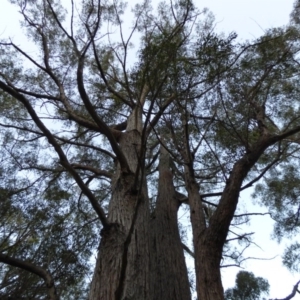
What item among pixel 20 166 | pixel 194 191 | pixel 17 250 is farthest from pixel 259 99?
pixel 17 250

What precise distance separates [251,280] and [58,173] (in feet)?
13.1

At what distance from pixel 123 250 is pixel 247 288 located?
512cm

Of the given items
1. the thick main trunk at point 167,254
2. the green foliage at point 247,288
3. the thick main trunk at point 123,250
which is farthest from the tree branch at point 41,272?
the green foliage at point 247,288

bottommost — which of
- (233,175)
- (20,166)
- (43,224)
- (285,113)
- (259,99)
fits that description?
(233,175)

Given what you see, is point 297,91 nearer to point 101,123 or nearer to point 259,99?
point 259,99

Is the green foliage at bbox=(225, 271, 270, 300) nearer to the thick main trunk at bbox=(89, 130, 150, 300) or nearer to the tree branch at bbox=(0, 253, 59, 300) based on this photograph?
the thick main trunk at bbox=(89, 130, 150, 300)

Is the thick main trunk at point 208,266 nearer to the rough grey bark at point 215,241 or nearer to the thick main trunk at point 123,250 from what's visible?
the rough grey bark at point 215,241

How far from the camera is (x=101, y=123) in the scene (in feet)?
8.92

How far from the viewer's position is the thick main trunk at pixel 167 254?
3.22m

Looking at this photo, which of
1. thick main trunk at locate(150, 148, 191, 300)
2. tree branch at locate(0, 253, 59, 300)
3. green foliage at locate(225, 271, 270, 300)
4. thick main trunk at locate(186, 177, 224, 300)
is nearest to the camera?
tree branch at locate(0, 253, 59, 300)

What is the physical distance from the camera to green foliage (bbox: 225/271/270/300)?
249 inches

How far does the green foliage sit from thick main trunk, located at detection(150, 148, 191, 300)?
2.98 meters

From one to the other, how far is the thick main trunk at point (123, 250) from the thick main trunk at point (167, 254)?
0.46 meters

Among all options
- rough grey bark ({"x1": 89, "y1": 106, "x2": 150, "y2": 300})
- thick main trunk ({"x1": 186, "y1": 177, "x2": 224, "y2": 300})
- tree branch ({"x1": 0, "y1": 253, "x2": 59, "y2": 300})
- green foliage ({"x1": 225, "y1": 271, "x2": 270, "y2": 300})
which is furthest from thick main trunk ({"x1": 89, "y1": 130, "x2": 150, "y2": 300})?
green foliage ({"x1": 225, "y1": 271, "x2": 270, "y2": 300})
